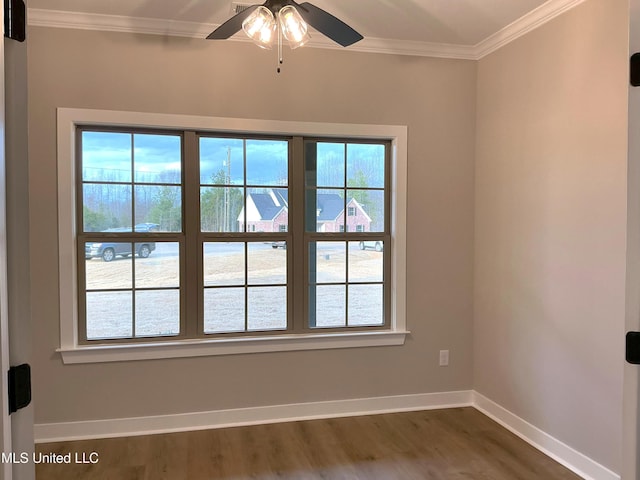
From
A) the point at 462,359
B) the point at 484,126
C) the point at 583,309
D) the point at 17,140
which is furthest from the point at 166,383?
the point at 484,126

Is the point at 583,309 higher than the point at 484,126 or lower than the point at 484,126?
lower

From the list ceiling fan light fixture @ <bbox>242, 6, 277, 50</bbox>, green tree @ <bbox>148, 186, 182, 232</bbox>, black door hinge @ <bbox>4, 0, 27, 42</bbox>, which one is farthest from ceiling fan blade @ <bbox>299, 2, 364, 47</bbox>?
green tree @ <bbox>148, 186, 182, 232</bbox>

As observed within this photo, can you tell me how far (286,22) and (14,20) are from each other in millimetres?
1348

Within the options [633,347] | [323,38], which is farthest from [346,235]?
[633,347]

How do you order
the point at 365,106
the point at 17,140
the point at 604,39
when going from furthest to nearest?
the point at 365,106 → the point at 604,39 → the point at 17,140

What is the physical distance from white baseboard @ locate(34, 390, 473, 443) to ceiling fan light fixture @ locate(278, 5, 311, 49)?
95.0 inches

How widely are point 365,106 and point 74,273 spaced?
2286mm

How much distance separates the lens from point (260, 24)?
7.02ft

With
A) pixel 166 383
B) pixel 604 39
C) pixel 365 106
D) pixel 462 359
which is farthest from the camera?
pixel 462 359

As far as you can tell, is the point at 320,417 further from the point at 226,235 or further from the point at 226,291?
the point at 226,235

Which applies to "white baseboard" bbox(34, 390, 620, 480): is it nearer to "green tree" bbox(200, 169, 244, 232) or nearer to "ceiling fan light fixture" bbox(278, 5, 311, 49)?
"green tree" bbox(200, 169, 244, 232)

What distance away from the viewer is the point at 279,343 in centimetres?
324

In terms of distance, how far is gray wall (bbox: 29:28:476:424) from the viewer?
290 centimetres

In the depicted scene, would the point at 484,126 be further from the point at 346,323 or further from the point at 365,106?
the point at 346,323
